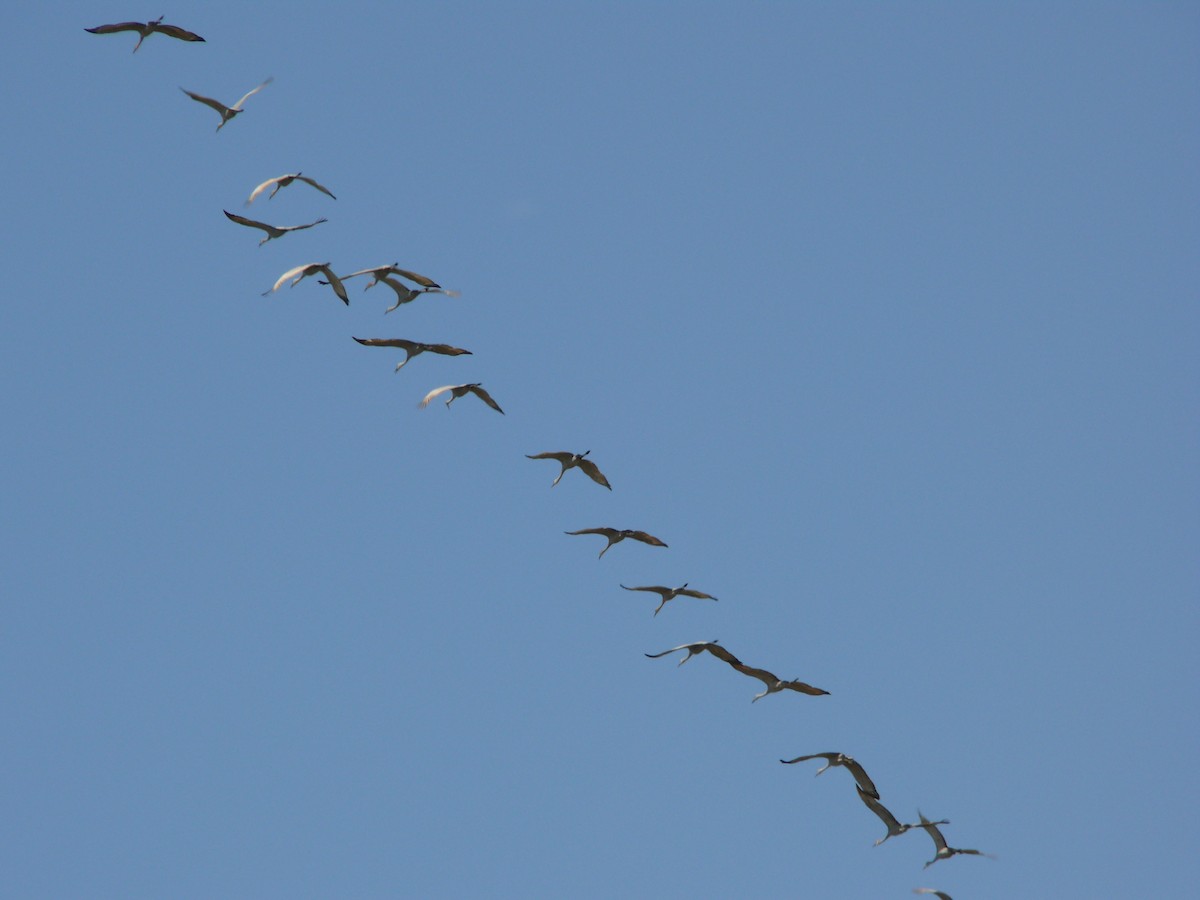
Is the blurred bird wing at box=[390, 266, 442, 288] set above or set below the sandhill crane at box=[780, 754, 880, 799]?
above

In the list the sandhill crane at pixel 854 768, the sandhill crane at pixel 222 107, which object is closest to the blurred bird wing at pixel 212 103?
the sandhill crane at pixel 222 107

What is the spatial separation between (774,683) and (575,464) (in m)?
10.7

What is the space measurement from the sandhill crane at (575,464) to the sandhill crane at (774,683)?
27.6ft

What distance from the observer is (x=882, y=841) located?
Answer: 55.1 meters

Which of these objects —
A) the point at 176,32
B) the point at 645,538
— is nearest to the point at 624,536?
the point at 645,538

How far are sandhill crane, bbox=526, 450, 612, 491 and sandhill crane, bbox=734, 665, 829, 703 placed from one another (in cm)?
841

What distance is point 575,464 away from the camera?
60.1 meters

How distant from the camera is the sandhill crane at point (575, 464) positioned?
58969 millimetres

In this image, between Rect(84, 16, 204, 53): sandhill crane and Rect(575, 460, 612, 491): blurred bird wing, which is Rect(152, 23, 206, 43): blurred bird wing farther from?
Rect(575, 460, 612, 491): blurred bird wing

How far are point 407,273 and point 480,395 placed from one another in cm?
498

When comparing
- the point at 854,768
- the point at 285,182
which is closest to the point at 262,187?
the point at 285,182

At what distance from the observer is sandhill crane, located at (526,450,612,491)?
193 feet

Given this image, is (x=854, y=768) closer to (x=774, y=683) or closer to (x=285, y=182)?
(x=774, y=683)

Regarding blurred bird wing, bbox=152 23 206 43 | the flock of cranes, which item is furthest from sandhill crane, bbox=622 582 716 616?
blurred bird wing, bbox=152 23 206 43
